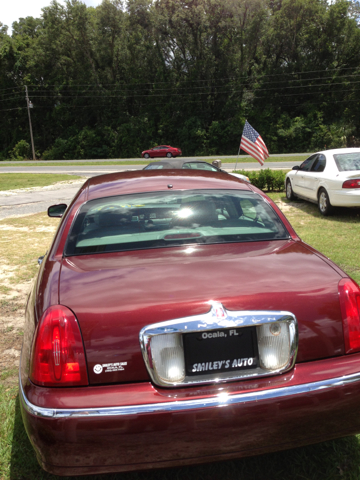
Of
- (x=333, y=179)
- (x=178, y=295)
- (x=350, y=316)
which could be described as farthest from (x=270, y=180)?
(x=178, y=295)

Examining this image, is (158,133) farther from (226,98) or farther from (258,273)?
(258,273)

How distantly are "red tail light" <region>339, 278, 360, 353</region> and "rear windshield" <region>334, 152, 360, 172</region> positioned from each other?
28.2 feet

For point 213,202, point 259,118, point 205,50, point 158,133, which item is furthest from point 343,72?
point 213,202

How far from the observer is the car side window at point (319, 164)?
10.8 meters

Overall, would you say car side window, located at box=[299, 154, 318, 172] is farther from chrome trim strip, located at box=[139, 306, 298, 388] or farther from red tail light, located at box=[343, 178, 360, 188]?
chrome trim strip, located at box=[139, 306, 298, 388]

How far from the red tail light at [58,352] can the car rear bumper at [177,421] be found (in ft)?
0.18

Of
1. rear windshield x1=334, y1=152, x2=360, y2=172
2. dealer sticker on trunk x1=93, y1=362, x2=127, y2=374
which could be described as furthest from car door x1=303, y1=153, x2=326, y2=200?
dealer sticker on trunk x1=93, y1=362, x2=127, y2=374

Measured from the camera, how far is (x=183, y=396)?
188cm

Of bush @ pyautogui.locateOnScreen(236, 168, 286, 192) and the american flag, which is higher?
the american flag

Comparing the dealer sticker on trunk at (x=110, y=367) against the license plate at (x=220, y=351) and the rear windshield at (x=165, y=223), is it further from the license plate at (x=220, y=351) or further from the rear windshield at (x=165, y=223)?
the rear windshield at (x=165, y=223)

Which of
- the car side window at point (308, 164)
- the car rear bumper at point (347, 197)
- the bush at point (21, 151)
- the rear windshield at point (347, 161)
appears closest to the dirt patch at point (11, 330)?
the car rear bumper at point (347, 197)

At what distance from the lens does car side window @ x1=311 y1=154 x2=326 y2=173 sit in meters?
10.8

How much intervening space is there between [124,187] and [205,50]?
195 feet

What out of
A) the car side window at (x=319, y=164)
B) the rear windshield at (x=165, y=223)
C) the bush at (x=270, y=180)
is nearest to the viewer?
the rear windshield at (x=165, y=223)
